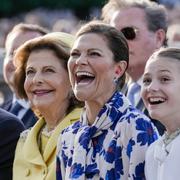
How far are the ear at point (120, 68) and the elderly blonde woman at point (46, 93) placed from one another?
712 millimetres

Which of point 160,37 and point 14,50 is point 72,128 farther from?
point 14,50

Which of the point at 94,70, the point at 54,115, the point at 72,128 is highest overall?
the point at 94,70

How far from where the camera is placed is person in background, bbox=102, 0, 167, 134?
818cm

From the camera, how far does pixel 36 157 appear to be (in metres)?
6.89

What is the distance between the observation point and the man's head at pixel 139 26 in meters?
8.20

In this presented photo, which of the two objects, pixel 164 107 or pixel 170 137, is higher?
pixel 164 107

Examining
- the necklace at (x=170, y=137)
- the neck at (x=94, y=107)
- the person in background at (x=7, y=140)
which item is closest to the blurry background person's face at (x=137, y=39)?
the person in background at (x=7, y=140)

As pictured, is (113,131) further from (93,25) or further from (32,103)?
(32,103)

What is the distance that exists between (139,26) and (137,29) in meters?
0.05

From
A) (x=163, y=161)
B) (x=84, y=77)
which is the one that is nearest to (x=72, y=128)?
(x=84, y=77)

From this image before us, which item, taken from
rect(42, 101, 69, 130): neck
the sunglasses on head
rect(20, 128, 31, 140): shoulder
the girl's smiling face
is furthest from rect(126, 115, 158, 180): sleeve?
the sunglasses on head

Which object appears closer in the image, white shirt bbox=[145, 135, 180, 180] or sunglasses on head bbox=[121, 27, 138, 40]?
white shirt bbox=[145, 135, 180, 180]

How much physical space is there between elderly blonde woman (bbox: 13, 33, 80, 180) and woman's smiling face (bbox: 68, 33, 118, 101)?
0.68 metres

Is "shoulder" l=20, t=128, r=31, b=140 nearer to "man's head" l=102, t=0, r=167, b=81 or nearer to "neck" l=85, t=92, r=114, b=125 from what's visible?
"neck" l=85, t=92, r=114, b=125
